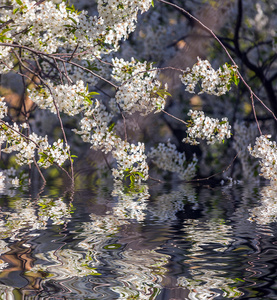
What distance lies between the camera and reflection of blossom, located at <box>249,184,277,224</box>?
78.8 inches

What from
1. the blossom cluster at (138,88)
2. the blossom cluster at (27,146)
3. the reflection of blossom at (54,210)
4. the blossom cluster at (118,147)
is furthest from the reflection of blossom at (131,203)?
the blossom cluster at (138,88)

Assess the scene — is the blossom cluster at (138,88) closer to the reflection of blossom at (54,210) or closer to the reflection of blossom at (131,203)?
the reflection of blossom at (131,203)

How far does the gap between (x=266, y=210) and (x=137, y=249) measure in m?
1.01

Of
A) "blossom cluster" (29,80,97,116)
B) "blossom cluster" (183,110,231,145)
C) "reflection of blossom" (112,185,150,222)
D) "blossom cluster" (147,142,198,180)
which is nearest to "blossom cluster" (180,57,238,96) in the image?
"blossom cluster" (183,110,231,145)

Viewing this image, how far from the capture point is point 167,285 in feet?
3.71

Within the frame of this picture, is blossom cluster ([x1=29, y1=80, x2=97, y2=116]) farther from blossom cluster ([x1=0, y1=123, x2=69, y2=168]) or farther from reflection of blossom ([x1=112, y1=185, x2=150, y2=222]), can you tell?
reflection of blossom ([x1=112, y1=185, x2=150, y2=222])

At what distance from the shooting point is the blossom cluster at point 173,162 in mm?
4020

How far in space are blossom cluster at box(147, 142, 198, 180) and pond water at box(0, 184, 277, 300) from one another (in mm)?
1418

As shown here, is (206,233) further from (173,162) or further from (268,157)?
(173,162)

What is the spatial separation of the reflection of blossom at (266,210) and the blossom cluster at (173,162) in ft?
3.50

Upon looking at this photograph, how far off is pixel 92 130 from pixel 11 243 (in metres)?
1.33

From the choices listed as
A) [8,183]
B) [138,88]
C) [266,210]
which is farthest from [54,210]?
[8,183]

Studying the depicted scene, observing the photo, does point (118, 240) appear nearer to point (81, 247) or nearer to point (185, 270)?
point (81, 247)

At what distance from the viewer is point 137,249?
1499 mm
